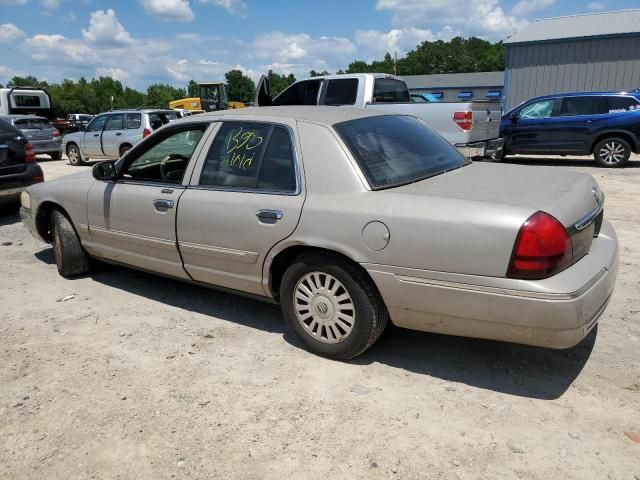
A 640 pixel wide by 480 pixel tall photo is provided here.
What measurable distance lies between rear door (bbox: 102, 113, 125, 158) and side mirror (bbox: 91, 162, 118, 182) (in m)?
10.4

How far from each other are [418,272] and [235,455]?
131 centimetres

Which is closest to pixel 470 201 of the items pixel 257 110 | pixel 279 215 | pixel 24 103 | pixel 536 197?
pixel 536 197

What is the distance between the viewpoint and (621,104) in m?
11.9

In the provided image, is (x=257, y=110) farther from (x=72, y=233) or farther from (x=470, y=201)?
(x=72, y=233)

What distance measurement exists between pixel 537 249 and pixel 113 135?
1379 centimetres

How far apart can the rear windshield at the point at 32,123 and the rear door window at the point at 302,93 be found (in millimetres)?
9667

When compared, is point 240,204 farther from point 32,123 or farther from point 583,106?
point 32,123

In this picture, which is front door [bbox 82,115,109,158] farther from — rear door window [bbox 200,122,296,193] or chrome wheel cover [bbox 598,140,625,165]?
chrome wheel cover [bbox 598,140,625,165]

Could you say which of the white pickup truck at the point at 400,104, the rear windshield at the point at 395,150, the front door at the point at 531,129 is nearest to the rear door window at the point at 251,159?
the rear windshield at the point at 395,150

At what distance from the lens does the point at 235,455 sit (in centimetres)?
253

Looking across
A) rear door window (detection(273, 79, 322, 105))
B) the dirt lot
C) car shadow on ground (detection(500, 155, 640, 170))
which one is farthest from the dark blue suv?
the dirt lot

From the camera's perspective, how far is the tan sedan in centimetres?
267

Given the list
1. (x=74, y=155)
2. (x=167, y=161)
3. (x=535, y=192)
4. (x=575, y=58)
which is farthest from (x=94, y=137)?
(x=575, y=58)

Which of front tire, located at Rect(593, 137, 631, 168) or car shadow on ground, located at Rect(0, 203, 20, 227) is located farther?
front tire, located at Rect(593, 137, 631, 168)
